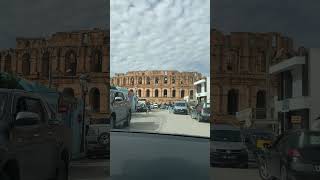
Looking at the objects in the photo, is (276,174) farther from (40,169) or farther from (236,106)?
(40,169)

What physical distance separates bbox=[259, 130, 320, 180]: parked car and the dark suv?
309 centimetres

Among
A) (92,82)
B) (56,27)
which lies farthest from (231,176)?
(56,27)

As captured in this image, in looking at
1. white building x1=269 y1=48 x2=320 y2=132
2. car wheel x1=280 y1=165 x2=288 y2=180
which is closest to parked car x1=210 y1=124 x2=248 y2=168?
white building x1=269 y1=48 x2=320 y2=132

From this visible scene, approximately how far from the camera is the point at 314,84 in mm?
7941

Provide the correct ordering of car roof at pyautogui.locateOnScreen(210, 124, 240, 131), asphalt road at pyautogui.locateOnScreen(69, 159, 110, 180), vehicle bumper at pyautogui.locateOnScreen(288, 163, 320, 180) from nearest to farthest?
vehicle bumper at pyautogui.locateOnScreen(288, 163, 320, 180) → asphalt road at pyautogui.locateOnScreen(69, 159, 110, 180) → car roof at pyautogui.locateOnScreen(210, 124, 240, 131)

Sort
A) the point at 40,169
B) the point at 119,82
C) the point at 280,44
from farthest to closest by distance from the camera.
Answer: the point at 119,82 → the point at 280,44 → the point at 40,169

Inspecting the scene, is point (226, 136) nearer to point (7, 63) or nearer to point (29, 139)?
point (29, 139)

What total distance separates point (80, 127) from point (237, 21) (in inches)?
118

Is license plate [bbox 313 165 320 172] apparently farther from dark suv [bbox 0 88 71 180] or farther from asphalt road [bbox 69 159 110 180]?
dark suv [bbox 0 88 71 180]

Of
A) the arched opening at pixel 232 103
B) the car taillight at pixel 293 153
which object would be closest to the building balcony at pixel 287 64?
the arched opening at pixel 232 103

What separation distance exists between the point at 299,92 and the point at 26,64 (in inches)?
166

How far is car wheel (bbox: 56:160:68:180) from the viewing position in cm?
779

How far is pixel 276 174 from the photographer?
7781 mm

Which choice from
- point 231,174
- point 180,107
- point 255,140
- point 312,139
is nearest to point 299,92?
point 312,139
